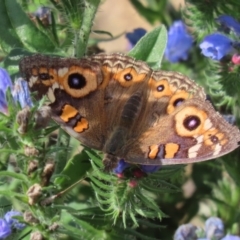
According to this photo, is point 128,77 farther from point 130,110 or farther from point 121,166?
point 121,166

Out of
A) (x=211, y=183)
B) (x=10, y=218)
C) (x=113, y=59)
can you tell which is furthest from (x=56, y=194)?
(x=211, y=183)

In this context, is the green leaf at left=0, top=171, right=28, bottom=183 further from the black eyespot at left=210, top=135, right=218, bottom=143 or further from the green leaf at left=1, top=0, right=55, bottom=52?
the green leaf at left=1, top=0, right=55, bottom=52

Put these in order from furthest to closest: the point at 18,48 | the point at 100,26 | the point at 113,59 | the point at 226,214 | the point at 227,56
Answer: the point at 100,26 < the point at 226,214 < the point at 227,56 < the point at 18,48 < the point at 113,59

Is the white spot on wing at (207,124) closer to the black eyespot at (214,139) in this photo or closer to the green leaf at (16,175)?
the black eyespot at (214,139)

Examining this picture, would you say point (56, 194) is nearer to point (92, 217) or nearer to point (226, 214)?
point (92, 217)

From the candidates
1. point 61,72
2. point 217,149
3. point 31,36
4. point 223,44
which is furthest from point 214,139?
point 31,36

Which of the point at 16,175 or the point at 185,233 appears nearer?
the point at 16,175

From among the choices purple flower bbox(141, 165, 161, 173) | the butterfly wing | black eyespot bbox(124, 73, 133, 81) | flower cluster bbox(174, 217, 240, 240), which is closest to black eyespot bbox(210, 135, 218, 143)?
the butterfly wing
